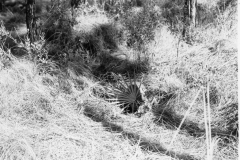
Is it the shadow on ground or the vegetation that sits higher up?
the vegetation

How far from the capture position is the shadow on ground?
2.82 meters

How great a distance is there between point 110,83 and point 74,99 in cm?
54

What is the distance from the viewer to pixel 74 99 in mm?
3635

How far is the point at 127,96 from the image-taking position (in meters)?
3.62

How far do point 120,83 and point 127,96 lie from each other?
299 millimetres

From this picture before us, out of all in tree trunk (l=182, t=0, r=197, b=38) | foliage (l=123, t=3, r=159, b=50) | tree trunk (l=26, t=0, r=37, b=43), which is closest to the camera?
tree trunk (l=26, t=0, r=37, b=43)

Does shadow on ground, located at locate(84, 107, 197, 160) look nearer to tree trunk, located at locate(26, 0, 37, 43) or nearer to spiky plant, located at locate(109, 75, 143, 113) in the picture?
spiky plant, located at locate(109, 75, 143, 113)

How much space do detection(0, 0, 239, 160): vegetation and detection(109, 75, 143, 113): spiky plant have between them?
12 millimetres

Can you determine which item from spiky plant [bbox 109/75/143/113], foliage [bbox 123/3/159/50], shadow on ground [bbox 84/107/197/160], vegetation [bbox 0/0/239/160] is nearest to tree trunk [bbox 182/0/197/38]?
vegetation [bbox 0/0/239/160]

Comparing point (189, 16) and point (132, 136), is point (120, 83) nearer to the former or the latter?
point (132, 136)

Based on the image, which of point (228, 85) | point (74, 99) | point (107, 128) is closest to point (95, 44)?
point (74, 99)

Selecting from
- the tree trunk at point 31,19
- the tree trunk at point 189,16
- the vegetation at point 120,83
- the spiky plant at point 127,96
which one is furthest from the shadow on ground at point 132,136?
the tree trunk at point 189,16

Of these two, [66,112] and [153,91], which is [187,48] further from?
[66,112]

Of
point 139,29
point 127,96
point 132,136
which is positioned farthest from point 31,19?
point 132,136
